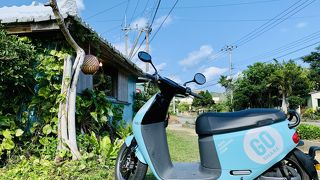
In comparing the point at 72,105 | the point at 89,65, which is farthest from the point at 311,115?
the point at 72,105

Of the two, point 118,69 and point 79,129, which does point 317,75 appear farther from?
point 79,129

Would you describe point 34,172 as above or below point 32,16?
below

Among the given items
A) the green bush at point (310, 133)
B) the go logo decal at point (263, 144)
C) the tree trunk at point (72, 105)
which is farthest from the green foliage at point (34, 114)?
the green bush at point (310, 133)

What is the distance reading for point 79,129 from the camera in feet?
20.0

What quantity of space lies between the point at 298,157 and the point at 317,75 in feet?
138

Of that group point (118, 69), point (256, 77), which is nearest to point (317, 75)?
point (256, 77)

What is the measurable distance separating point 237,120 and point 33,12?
429 centimetres

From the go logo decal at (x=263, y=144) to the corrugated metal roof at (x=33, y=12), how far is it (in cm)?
350

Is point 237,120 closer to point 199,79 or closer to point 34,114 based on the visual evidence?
point 199,79

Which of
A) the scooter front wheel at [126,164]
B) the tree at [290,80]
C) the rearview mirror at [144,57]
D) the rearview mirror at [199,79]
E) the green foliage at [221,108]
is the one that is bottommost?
the scooter front wheel at [126,164]

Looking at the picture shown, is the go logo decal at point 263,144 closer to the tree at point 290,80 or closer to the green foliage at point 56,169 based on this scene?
the green foliage at point 56,169

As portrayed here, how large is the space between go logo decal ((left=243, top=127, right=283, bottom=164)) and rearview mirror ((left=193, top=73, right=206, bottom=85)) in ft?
2.45

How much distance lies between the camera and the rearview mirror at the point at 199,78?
132 inches

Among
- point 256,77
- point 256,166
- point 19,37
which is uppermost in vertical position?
point 256,77
